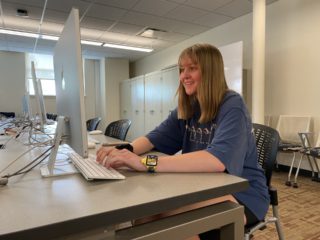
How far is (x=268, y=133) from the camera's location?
121 cm

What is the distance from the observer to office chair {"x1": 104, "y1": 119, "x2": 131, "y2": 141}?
7.95 ft

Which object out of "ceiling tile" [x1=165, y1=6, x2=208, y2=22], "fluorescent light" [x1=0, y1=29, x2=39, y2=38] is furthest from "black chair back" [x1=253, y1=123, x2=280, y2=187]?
"fluorescent light" [x1=0, y1=29, x2=39, y2=38]

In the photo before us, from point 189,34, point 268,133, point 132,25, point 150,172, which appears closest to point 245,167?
point 268,133

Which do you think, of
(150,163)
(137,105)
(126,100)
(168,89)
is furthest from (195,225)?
(126,100)

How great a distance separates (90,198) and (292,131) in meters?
3.58

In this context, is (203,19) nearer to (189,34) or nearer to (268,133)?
(189,34)

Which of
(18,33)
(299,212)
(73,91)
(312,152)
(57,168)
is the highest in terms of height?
(18,33)

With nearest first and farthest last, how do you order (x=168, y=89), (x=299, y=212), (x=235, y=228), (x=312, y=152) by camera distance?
(x=235, y=228) < (x=299, y=212) < (x=312, y=152) < (x=168, y=89)

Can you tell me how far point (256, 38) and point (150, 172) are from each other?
10.8 ft

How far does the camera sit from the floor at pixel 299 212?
74.2 inches

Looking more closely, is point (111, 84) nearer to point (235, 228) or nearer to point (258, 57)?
point (258, 57)

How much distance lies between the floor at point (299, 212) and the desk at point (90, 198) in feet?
3.91

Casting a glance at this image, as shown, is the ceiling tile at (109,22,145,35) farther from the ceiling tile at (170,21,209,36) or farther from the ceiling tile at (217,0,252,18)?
the ceiling tile at (217,0,252,18)

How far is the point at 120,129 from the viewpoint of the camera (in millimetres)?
2547
